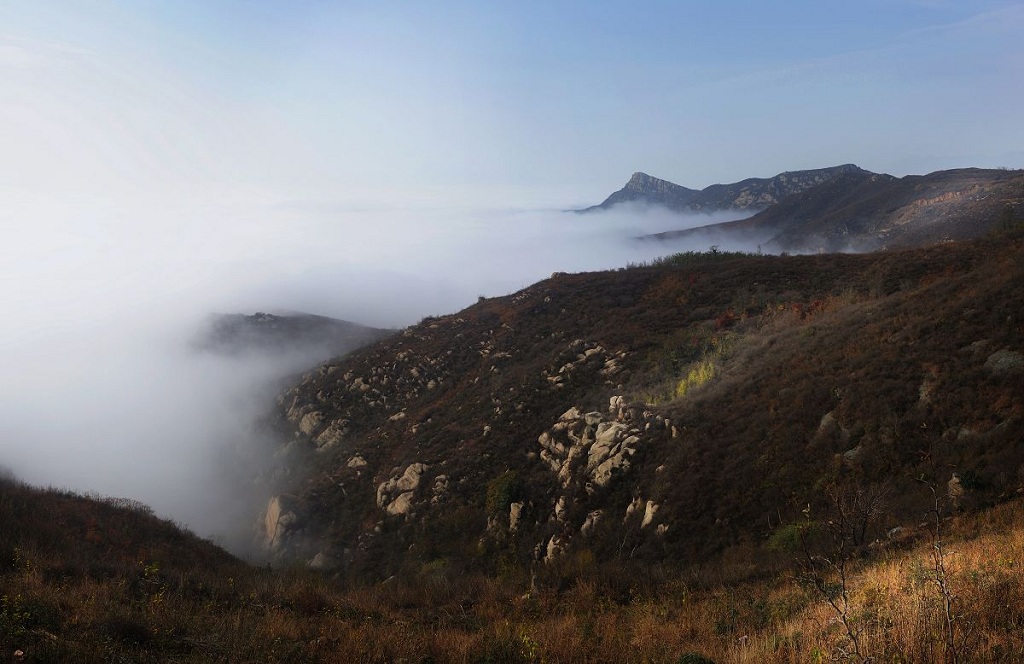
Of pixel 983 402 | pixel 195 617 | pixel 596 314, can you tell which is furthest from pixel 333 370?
pixel 983 402

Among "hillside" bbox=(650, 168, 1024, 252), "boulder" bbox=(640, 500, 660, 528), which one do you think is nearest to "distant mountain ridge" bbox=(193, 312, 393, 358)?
"boulder" bbox=(640, 500, 660, 528)

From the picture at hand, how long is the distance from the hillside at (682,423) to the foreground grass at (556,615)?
178cm

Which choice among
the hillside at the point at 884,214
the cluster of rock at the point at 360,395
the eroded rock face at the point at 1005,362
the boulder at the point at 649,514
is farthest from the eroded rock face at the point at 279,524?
the hillside at the point at 884,214

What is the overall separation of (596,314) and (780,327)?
44.1 feet

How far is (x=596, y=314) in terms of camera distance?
35.7 meters

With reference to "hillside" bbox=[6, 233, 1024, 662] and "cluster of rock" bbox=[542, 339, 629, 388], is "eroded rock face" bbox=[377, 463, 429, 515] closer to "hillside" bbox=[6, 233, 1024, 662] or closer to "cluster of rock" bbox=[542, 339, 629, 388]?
"hillside" bbox=[6, 233, 1024, 662]

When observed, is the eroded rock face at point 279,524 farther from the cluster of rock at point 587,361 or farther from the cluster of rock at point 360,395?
the cluster of rock at point 587,361

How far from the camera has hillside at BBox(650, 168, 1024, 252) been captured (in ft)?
200

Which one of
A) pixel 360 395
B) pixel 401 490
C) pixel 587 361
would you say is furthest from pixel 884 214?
pixel 401 490

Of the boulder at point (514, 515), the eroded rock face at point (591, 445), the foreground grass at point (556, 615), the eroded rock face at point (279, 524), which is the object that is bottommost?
the eroded rock face at point (279, 524)

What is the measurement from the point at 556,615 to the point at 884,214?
107103 millimetres

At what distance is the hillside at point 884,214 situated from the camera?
61.1 metres

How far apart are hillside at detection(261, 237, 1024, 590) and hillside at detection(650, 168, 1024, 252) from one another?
79.9 ft

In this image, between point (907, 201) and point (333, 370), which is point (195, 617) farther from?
point (907, 201)
